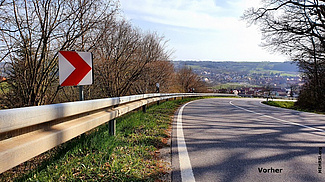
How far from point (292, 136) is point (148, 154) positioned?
11.6 ft

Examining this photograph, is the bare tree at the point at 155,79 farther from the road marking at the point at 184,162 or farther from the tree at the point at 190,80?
the tree at the point at 190,80

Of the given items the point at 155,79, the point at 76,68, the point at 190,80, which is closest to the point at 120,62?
the point at 155,79

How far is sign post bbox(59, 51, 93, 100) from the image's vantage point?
458cm

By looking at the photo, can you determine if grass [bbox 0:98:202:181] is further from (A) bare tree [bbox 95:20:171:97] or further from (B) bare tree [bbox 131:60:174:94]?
(B) bare tree [bbox 131:60:174:94]

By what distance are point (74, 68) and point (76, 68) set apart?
1.7 inches

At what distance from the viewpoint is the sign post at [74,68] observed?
458 centimetres

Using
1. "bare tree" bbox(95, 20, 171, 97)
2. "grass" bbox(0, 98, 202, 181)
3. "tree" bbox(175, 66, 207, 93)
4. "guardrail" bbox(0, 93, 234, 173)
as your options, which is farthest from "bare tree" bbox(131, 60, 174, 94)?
"tree" bbox(175, 66, 207, 93)

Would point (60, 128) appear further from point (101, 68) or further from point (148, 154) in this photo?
point (101, 68)

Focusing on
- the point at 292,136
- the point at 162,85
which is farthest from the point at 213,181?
the point at 162,85

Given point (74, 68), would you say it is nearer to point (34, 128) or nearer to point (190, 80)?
point (34, 128)

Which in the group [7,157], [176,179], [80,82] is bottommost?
[176,179]

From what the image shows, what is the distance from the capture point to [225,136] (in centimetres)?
591

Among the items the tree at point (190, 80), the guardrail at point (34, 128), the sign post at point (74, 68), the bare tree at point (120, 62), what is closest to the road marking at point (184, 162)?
the guardrail at point (34, 128)

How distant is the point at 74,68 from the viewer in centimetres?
470
